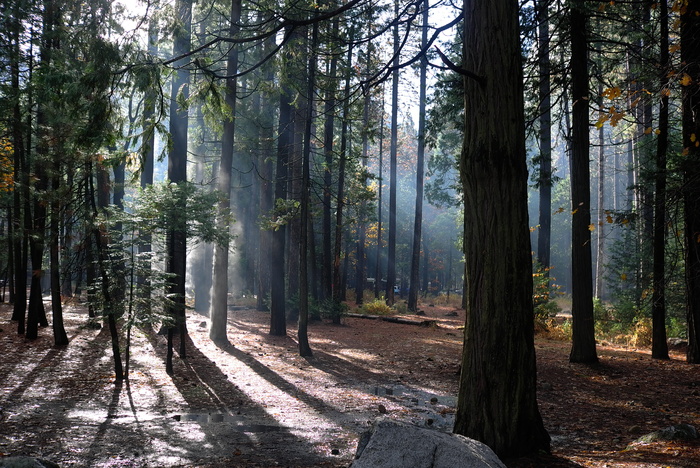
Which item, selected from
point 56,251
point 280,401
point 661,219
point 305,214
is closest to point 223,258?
point 305,214

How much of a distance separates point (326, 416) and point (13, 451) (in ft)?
13.6

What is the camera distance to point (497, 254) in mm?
5312

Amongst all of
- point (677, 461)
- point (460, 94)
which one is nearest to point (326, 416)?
point (677, 461)

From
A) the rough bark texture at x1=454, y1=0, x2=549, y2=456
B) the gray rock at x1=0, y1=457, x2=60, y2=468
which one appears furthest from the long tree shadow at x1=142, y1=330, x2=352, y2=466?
the gray rock at x1=0, y1=457, x2=60, y2=468

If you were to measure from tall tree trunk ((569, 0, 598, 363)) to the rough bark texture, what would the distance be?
6497 mm

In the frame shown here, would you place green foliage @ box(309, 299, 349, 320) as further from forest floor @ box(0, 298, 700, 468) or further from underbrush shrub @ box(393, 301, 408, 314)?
underbrush shrub @ box(393, 301, 408, 314)

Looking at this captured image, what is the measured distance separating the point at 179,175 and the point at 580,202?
10956 millimetres

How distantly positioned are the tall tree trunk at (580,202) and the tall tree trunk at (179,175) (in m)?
8.09

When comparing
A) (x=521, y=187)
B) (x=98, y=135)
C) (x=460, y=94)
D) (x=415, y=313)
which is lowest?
(x=415, y=313)

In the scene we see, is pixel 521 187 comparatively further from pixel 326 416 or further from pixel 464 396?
pixel 326 416

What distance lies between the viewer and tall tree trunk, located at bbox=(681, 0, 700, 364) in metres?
8.65

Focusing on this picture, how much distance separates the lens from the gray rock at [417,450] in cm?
338

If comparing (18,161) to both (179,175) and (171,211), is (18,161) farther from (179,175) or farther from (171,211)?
(171,211)

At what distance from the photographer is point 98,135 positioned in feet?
21.8
